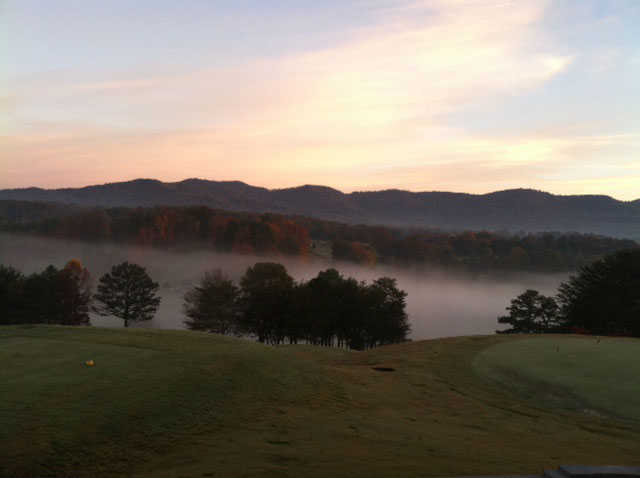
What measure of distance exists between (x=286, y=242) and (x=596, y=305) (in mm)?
116584

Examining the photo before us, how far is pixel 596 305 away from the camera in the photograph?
43875 mm

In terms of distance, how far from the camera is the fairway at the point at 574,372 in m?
14.3

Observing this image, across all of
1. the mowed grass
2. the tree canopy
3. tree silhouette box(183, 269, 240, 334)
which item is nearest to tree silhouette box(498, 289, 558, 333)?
tree silhouette box(183, 269, 240, 334)

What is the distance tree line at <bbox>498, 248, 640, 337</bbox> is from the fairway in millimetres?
22234

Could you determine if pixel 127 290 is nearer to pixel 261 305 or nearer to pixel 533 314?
pixel 261 305

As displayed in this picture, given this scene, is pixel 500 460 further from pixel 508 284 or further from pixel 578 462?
pixel 508 284

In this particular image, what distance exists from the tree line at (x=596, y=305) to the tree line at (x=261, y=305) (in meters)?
13.9

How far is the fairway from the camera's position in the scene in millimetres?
14273

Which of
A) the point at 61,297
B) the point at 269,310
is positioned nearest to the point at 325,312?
the point at 269,310

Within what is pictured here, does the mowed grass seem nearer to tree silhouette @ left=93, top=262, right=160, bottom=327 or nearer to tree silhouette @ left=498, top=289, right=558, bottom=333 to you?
tree silhouette @ left=498, top=289, right=558, bottom=333

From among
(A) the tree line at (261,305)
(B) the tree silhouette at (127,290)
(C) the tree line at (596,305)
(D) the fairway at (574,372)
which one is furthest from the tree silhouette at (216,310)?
(D) the fairway at (574,372)

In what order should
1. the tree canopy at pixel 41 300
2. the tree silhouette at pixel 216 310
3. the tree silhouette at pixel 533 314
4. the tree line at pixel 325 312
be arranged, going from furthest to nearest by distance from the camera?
1. the tree silhouette at pixel 216 310
2. the tree canopy at pixel 41 300
3. the tree silhouette at pixel 533 314
4. the tree line at pixel 325 312

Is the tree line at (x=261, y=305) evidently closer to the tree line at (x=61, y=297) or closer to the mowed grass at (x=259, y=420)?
the tree line at (x=61, y=297)

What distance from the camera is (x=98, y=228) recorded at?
164750 mm
